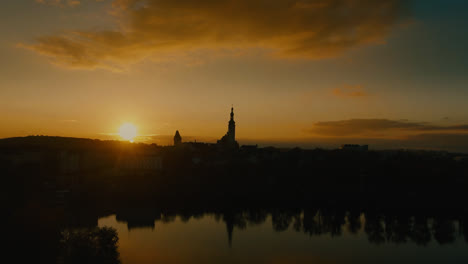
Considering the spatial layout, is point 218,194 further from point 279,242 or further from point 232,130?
point 232,130

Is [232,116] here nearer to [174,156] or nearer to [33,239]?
[174,156]

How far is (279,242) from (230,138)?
11043 centimetres

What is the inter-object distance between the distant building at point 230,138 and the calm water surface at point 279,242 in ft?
307

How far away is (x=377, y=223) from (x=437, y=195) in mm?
29552

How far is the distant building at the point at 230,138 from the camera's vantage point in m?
153

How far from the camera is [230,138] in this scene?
157250mm

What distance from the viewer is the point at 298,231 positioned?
174ft

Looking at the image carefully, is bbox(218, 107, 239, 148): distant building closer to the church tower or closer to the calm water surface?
the church tower

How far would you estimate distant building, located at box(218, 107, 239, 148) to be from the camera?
153012 mm

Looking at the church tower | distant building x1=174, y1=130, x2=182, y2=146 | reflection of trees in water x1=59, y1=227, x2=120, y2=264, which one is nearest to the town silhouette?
reflection of trees in water x1=59, y1=227, x2=120, y2=264

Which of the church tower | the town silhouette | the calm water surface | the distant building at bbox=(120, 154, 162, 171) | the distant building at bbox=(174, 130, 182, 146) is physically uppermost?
the church tower

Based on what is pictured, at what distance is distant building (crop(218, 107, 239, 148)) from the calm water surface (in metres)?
93.6

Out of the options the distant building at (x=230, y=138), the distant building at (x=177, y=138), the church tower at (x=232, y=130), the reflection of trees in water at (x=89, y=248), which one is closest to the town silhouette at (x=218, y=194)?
the reflection of trees in water at (x=89, y=248)

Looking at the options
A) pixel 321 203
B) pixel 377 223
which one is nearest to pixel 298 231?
pixel 377 223
